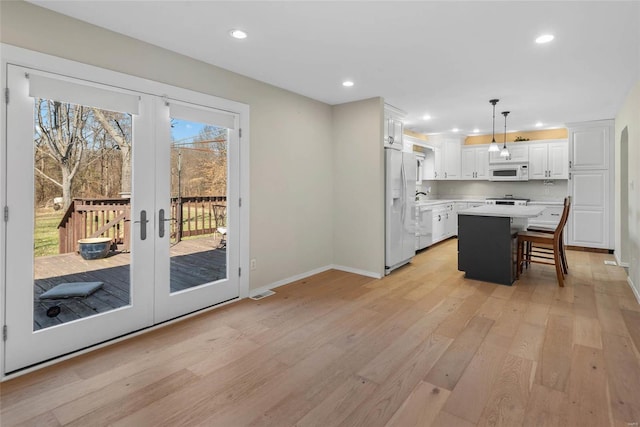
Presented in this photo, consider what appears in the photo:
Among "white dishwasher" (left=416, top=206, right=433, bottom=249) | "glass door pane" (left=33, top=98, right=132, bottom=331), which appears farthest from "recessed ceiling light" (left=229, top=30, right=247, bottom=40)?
"white dishwasher" (left=416, top=206, right=433, bottom=249)

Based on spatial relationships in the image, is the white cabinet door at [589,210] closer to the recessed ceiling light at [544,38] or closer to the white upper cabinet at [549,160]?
the white upper cabinet at [549,160]

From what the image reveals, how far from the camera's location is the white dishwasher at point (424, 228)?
6148 mm

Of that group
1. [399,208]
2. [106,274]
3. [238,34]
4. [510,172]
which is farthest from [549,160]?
[106,274]

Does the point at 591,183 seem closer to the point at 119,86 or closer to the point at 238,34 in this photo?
the point at 238,34

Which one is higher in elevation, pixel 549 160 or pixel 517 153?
pixel 517 153

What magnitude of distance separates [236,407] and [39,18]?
9.36ft

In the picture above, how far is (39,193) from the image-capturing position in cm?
234

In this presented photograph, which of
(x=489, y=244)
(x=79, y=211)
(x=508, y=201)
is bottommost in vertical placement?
(x=489, y=244)

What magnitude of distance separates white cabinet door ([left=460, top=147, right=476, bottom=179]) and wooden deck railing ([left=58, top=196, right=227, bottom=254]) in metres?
6.07

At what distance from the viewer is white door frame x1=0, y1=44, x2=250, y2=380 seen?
214 centimetres

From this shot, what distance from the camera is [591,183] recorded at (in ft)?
19.8

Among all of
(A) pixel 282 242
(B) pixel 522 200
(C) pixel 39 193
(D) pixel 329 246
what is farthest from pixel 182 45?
(B) pixel 522 200

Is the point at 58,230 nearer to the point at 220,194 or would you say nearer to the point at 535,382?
the point at 220,194

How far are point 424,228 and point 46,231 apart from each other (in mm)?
5543
